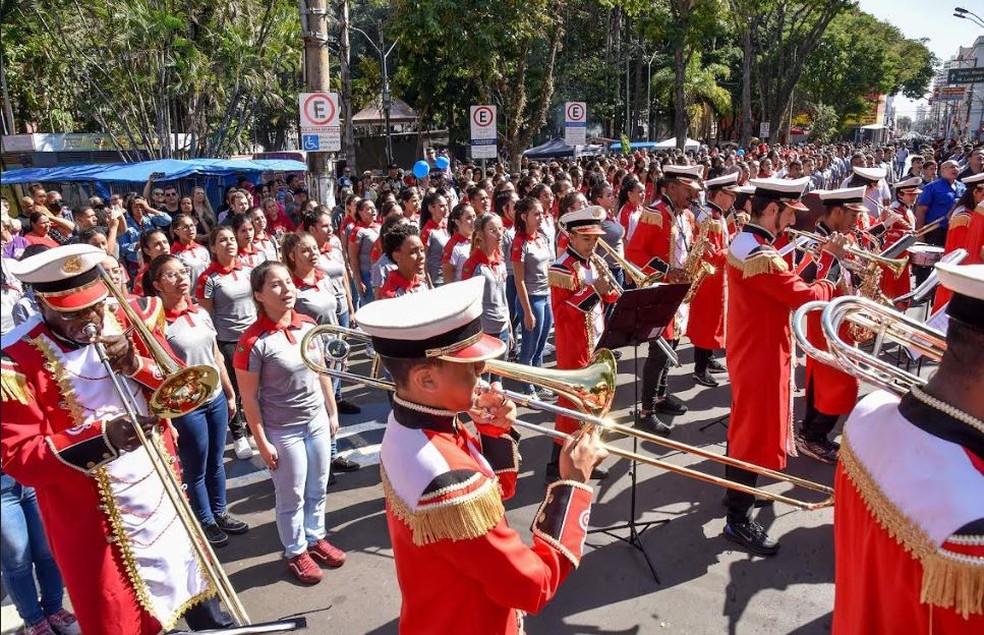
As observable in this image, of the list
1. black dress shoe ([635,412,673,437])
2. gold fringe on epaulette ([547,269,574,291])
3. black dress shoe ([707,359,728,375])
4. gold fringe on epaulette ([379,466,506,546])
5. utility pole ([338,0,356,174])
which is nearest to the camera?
gold fringe on epaulette ([379,466,506,546])

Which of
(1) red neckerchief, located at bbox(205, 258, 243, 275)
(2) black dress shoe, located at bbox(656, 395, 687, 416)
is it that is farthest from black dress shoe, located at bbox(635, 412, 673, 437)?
(1) red neckerchief, located at bbox(205, 258, 243, 275)

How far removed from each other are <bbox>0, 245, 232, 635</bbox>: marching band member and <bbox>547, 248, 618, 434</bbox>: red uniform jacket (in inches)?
120

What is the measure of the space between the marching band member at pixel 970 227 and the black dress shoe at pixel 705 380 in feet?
6.94

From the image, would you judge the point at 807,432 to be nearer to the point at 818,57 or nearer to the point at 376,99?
the point at 376,99

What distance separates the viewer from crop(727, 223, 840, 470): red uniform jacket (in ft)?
13.8

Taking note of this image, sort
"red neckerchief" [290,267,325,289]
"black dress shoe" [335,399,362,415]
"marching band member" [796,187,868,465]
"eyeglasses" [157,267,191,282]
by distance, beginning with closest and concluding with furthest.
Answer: "eyeglasses" [157,267,191,282] → "marching band member" [796,187,868,465] → "red neckerchief" [290,267,325,289] → "black dress shoe" [335,399,362,415]

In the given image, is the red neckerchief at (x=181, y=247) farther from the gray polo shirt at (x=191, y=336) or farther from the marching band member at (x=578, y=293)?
the marching band member at (x=578, y=293)

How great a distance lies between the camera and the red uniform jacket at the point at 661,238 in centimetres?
717

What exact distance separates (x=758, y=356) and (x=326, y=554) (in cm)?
302

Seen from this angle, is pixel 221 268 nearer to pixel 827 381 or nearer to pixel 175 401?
pixel 175 401

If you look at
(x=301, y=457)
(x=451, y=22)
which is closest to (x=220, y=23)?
(x=451, y=22)

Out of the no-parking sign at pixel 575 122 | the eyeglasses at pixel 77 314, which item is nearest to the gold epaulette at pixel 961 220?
the eyeglasses at pixel 77 314

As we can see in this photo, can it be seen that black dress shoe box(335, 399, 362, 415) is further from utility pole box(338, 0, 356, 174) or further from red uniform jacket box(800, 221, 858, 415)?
utility pole box(338, 0, 356, 174)

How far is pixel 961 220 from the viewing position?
6.71 m
